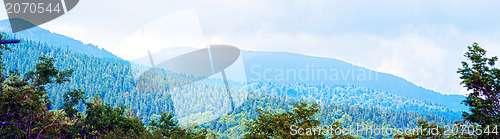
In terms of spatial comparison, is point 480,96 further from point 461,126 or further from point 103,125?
point 103,125

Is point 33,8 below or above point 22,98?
above

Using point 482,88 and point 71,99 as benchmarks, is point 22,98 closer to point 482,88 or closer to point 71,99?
point 71,99

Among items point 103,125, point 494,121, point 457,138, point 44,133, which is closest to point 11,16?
point 44,133

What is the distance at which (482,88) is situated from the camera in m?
15.2

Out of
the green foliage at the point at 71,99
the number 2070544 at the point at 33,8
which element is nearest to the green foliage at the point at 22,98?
the number 2070544 at the point at 33,8

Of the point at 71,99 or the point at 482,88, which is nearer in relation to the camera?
the point at 482,88

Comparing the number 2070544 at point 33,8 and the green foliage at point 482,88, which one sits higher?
the number 2070544 at point 33,8

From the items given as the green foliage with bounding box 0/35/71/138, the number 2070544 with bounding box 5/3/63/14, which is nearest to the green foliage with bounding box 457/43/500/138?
the number 2070544 with bounding box 5/3/63/14

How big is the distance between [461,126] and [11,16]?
20.3 m

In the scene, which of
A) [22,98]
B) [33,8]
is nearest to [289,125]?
[33,8]

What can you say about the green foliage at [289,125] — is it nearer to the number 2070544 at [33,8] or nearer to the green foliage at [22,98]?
the number 2070544 at [33,8]

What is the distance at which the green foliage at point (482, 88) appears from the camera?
14.8 m

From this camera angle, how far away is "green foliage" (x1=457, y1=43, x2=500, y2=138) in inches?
582

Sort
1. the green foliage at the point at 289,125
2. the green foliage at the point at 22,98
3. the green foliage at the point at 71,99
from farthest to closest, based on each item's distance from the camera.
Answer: the green foliage at the point at 71,99, the green foliage at the point at 22,98, the green foliage at the point at 289,125
